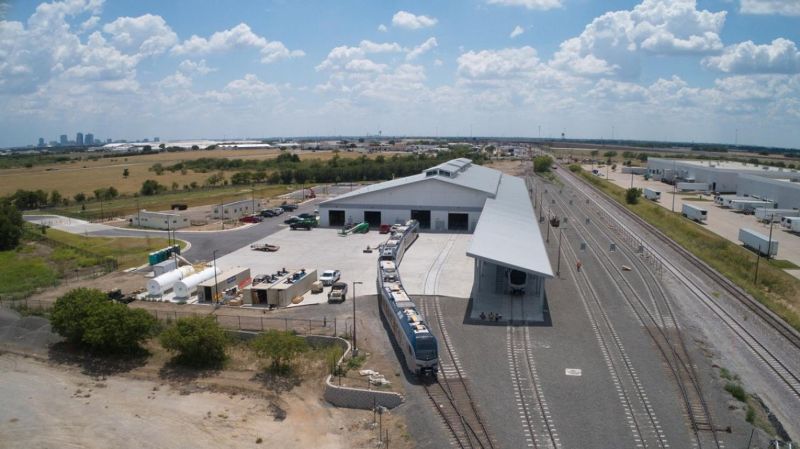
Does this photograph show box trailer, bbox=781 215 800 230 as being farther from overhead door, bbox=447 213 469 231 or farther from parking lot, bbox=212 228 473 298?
parking lot, bbox=212 228 473 298

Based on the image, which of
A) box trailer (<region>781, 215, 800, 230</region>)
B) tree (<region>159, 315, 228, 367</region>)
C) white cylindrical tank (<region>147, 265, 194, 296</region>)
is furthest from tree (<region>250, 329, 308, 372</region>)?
box trailer (<region>781, 215, 800, 230</region>)

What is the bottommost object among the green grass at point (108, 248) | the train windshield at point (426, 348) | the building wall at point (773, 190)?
the green grass at point (108, 248)

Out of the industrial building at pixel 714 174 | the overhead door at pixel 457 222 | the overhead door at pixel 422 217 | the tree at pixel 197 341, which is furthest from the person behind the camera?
the industrial building at pixel 714 174

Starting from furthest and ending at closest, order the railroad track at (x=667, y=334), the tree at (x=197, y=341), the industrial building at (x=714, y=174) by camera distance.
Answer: the industrial building at (x=714, y=174)
the tree at (x=197, y=341)
the railroad track at (x=667, y=334)

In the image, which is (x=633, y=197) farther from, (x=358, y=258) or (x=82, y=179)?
(x=82, y=179)

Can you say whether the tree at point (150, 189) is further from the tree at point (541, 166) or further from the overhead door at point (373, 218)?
the tree at point (541, 166)

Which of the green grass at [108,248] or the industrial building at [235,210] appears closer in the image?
the green grass at [108,248]

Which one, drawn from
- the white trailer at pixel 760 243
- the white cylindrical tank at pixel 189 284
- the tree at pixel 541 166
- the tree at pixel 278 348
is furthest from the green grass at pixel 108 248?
the tree at pixel 541 166
